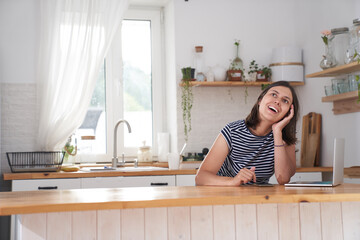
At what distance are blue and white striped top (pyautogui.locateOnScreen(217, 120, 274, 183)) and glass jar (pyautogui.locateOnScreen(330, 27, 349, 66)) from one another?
1647 millimetres

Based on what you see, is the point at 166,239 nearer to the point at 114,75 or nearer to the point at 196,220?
the point at 196,220

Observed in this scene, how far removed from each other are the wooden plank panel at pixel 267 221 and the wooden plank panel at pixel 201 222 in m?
0.22

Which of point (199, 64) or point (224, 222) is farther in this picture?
point (199, 64)

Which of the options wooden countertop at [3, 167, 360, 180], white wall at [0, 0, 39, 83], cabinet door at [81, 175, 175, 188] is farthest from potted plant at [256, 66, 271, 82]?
white wall at [0, 0, 39, 83]

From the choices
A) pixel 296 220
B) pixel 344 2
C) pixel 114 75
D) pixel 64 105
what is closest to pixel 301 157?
pixel 344 2

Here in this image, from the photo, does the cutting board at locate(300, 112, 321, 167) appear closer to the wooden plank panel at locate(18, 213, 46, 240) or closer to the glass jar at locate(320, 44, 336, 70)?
the glass jar at locate(320, 44, 336, 70)

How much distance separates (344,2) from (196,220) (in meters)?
2.94

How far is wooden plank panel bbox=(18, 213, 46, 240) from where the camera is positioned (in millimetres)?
1839

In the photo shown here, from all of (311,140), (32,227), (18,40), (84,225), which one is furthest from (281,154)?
(18,40)

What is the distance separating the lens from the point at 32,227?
1.85m

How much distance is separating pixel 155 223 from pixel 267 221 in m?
0.50

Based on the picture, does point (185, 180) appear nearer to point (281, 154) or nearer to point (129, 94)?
point (129, 94)

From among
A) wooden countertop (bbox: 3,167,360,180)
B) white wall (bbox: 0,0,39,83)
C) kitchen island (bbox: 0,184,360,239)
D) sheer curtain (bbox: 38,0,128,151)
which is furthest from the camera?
white wall (bbox: 0,0,39,83)

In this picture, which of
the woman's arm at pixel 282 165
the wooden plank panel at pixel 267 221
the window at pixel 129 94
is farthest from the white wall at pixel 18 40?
the wooden plank panel at pixel 267 221
